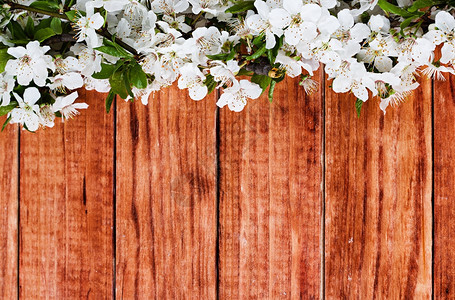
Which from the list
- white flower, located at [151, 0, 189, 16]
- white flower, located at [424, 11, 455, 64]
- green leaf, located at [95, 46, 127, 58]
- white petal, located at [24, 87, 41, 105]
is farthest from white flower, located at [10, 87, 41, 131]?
white flower, located at [424, 11, 455, 64]

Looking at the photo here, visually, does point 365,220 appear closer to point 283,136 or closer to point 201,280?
point 283,136

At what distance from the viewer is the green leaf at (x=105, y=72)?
778 mm

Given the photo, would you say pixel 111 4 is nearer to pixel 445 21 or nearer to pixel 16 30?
pixel 16 30

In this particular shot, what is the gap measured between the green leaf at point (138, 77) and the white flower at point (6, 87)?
0.26 meters

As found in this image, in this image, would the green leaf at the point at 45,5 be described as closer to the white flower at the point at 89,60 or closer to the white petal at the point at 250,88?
the white flower at the point at 89,60

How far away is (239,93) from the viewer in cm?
82

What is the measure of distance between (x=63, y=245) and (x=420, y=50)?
94cm

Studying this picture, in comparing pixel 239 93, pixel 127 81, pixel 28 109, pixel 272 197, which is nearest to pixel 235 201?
pixel 272 197

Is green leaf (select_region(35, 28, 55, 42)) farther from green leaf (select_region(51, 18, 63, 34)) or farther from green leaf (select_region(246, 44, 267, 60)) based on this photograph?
green leaf (select_region(246, 44, 267, 60))

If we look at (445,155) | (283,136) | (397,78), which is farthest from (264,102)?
(445,155)

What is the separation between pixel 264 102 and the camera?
973 mm

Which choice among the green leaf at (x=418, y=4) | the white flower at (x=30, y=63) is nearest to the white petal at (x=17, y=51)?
the white flower at (x=30, y=63)

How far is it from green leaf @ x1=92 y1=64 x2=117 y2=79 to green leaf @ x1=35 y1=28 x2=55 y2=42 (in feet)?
0.35

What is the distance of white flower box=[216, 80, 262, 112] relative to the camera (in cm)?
80
